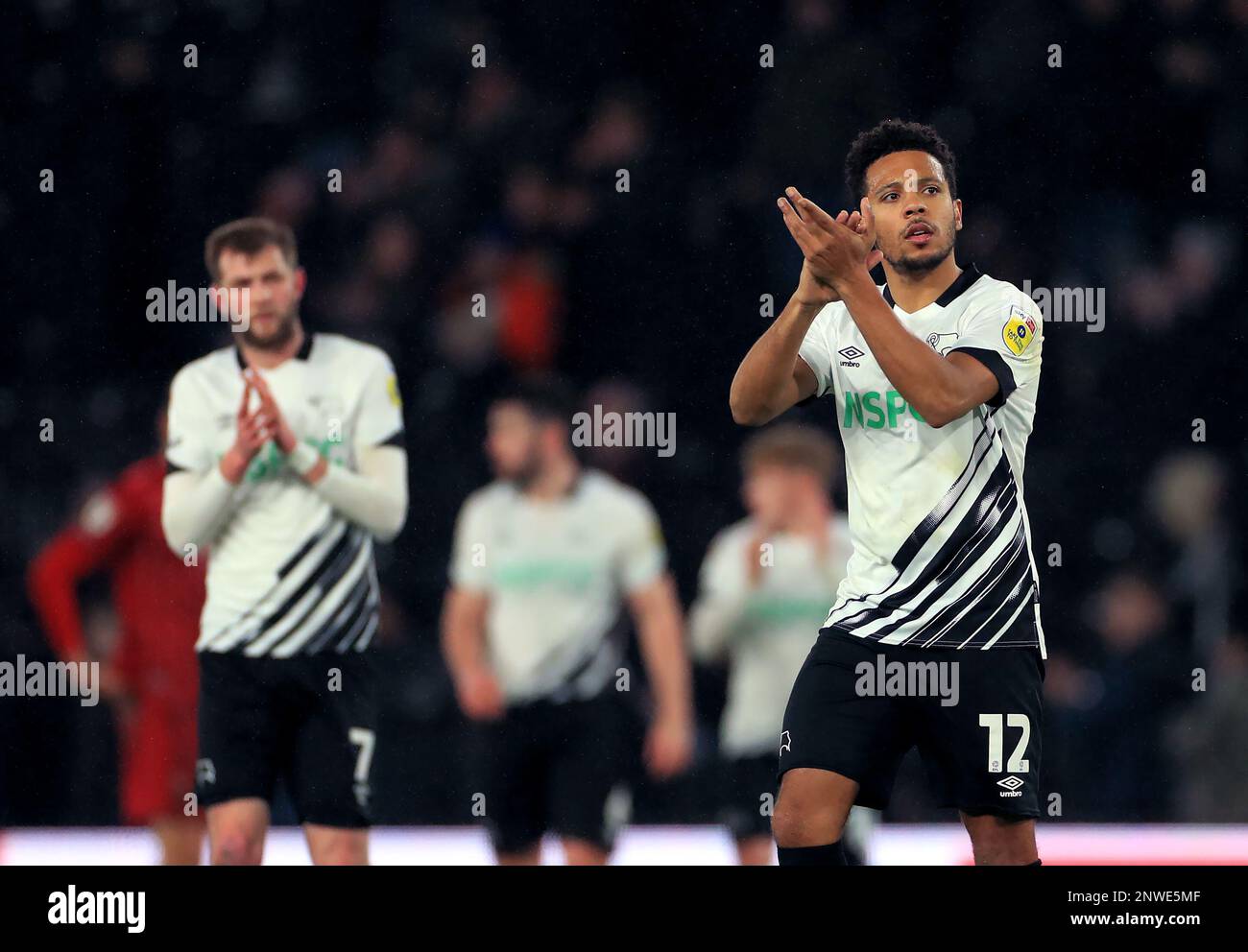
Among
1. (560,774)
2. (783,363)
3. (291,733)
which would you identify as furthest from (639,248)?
(783,363)

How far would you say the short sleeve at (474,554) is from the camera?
5.61m

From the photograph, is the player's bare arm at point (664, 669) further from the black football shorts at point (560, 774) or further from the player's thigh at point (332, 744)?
the player's thigh at point (332, 744)

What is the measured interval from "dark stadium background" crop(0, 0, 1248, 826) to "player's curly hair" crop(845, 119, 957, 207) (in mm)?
2382

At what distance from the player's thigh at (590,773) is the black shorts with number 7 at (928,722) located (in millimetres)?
1664

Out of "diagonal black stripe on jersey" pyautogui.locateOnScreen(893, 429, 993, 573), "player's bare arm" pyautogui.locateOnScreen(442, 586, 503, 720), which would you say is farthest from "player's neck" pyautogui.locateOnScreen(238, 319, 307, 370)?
"diagonal black stripe on jersey" pyautogui.locateOnScreen(893, 429, 993, 573)

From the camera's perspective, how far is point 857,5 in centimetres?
741

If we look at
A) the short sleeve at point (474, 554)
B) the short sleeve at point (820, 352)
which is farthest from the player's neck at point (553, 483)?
the short sleeve at point (820, 352)

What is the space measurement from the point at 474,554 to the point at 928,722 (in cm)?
225

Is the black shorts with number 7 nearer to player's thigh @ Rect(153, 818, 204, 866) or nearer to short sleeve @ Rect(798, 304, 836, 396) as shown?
short sleeve @ Rect(798, 304, 836, 396)

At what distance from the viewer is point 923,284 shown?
3918mm
